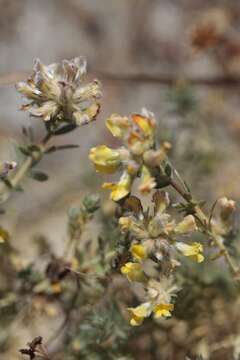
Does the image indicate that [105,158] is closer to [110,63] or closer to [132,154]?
[132,154]

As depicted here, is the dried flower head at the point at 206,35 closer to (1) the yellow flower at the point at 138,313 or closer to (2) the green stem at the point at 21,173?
(2) the green stem at the point at 21,173

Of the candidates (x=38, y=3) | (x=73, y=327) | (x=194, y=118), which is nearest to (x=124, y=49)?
(x=38, y=3)

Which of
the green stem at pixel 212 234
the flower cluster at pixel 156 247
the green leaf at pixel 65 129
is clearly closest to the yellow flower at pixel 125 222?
the flower cluster at pixel 156 247

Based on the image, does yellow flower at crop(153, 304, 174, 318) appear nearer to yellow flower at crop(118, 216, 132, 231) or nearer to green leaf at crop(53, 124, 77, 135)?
yellow flower at crop(118, 216, 132, 231)

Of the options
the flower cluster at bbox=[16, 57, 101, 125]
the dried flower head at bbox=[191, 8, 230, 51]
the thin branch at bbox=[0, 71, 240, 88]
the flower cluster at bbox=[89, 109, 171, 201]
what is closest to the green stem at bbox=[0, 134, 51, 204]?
the flower cluster at bbox=[16, 57, 101, 125]

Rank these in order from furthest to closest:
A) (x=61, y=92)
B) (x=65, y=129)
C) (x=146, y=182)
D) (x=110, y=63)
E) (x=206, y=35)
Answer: (x=110, y=63) → (x=206, y=35) → (x=65, y=129) → (x=61, y=92) → (x=146, y=182)

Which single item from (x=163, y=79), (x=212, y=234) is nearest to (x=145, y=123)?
(x=212, y=234)

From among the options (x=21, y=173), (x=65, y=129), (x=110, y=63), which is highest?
(x=65, y=129)
